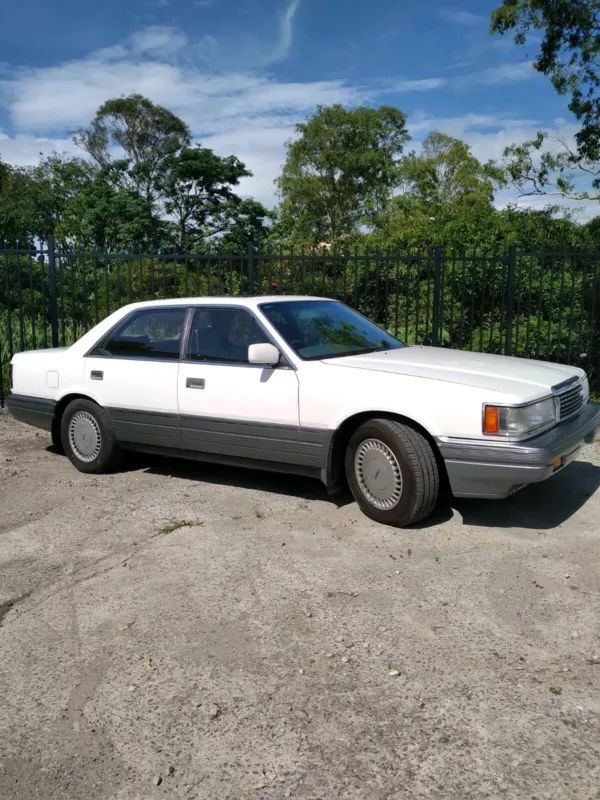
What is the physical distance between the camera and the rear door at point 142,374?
570 cm

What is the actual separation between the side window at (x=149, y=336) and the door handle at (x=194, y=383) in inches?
10.8

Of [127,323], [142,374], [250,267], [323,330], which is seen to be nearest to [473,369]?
[323,330]

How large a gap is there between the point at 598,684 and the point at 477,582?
1.06 meters

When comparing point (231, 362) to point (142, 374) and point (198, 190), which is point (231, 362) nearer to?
point (142, 374)

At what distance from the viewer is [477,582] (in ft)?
12.9

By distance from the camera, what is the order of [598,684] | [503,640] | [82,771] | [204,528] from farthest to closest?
[204,528], [503,640], [598,684], [82,771]

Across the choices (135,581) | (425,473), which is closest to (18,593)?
(135,581)

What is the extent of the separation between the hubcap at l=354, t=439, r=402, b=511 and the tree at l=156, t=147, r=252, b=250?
3235cm

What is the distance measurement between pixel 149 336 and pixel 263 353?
4.80ft

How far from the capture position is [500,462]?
14.0 ft

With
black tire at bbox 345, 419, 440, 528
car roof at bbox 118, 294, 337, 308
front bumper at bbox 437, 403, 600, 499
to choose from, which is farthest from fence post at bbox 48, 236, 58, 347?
front bumper at bbox 437, 403, 600, 499

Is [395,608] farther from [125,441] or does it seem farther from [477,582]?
[125,441]

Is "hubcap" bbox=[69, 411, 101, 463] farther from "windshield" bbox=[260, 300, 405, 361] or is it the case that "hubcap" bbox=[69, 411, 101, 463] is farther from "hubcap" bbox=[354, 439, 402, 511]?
"hubcap" bbox=[354, 439, 402, 511]

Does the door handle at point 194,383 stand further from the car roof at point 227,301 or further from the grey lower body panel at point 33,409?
the grey lower body panel at point 33,409
